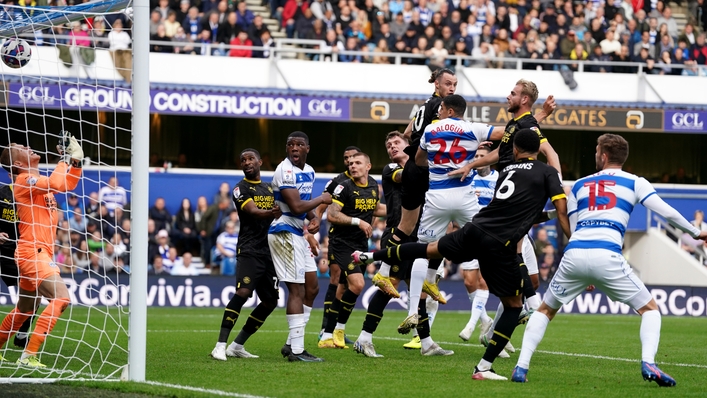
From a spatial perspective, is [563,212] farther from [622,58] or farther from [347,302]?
[622,58]

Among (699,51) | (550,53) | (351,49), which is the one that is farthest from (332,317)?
(699,51)

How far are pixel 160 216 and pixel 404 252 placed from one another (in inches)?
534

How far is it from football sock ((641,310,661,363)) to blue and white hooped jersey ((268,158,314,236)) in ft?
12.2

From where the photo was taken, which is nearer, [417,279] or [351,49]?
[417,279]

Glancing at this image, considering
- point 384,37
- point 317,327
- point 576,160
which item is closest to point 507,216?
point 317,327

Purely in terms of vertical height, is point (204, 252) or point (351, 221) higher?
point (351, 221)

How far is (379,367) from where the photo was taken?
9227 millimetres

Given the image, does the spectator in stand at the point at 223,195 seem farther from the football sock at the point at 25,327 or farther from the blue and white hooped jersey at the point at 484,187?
the football sock at the point at 25,327

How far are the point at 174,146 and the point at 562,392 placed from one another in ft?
64.3

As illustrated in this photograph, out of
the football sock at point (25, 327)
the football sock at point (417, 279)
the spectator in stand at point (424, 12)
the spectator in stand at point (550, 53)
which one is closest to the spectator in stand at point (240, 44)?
the spectator in stand at point (424, 12)

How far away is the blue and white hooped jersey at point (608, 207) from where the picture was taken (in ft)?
25.6

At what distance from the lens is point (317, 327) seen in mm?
15250

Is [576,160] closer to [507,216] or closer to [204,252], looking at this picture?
[204,252]

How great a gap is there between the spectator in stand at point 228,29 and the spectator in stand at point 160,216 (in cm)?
472
